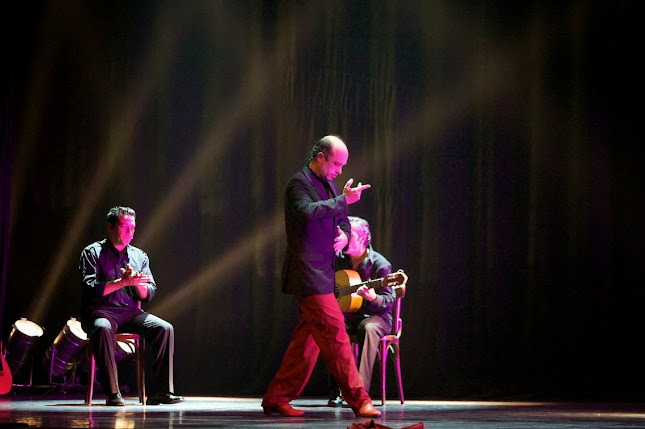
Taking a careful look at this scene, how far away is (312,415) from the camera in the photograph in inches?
190

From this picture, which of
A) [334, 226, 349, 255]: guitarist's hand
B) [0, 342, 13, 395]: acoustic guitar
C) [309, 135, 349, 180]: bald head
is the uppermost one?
[309, 135, 349, 180]: bald head

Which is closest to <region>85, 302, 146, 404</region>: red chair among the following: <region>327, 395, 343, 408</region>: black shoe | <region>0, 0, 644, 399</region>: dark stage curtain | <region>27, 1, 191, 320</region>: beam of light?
<region>327, 395, 343, 408</region>: black shoe

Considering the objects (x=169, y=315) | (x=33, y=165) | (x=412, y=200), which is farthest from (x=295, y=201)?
(x=33, y=165)

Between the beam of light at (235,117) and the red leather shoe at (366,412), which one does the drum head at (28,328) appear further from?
the red leather shoe at (366,412)

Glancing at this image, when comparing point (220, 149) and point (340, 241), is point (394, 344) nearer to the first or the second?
point (340, 241)

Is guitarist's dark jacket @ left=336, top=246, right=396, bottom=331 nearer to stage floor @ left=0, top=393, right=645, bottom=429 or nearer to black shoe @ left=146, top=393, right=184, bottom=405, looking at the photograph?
stage floor @ left=0, top=393, right=645, bottom=429

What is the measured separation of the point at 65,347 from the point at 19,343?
0.54 meters

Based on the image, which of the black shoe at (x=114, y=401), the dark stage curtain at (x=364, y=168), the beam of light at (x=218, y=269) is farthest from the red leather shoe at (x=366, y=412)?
the beam of light at (x=218, y=269)

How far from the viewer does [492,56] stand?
7230 millimetres

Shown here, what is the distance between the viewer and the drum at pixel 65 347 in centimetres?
657

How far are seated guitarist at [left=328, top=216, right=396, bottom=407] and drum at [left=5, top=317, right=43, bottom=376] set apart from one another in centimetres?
251

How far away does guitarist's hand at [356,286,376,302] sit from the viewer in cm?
573

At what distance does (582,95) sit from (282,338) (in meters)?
3.04

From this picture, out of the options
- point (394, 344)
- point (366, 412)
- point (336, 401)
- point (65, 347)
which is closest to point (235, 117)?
point (65, 347)
